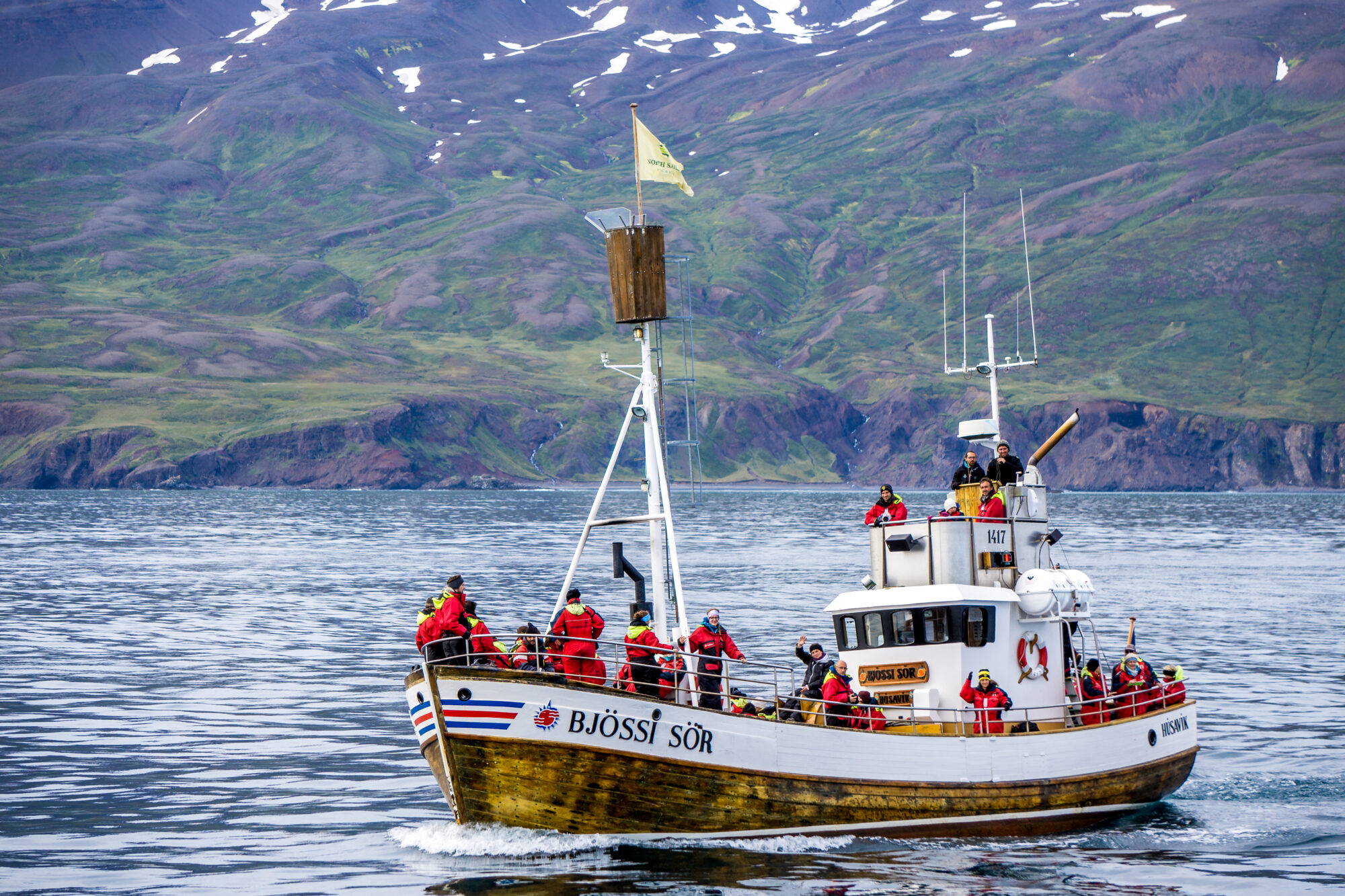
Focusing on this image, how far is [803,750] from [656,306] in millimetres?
8195

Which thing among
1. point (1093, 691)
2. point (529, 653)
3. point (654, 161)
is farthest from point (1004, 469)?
point (529, 653)

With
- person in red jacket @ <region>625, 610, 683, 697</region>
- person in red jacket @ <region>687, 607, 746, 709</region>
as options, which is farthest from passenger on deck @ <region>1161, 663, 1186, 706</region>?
person in red jacket @ <region>625, 610, 683, 697</region>

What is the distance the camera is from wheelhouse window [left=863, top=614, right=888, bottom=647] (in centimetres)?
2809

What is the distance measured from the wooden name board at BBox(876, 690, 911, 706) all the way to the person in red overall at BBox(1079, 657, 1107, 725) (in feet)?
13.1

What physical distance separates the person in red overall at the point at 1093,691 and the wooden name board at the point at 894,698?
4005 millimetres

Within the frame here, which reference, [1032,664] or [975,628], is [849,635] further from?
[1032,664]

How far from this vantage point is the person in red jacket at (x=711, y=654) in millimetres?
24391

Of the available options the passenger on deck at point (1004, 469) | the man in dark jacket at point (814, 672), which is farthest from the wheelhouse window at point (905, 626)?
the passenger on deck at point (1004, 469)

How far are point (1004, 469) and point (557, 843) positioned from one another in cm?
1241

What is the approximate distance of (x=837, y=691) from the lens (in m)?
25.8

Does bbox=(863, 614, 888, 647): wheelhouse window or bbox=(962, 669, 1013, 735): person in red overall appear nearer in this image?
bbox=(962, 669, 1013, 735): person in red overall

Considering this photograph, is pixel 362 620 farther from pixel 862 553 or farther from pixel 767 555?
pixel 862 553

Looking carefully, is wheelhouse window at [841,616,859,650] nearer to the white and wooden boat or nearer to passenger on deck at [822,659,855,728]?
the white and wooden boat

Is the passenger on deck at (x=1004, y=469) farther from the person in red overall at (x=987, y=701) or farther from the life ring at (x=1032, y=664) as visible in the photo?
the person in red overall at (x=987, y=701)
